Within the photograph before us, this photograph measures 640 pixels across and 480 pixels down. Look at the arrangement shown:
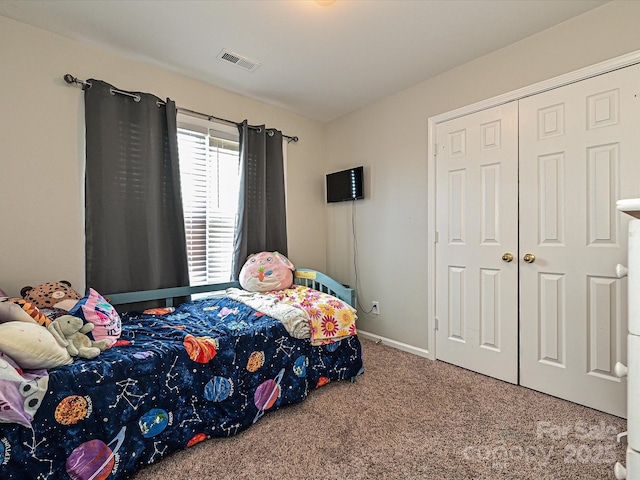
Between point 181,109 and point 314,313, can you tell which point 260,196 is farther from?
point 314,313

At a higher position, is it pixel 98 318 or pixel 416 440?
pixel 98 318

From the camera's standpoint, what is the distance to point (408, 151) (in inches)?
109

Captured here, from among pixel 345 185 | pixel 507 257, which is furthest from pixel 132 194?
pixel 507 257

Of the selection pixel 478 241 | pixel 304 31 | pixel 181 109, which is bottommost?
pixel 478 241

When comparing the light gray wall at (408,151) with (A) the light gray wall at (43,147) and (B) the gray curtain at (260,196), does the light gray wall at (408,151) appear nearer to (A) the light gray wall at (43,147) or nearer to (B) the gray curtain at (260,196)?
(B) the gray curtain at (260,196)

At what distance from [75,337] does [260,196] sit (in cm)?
179

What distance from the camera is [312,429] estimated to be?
1715mm

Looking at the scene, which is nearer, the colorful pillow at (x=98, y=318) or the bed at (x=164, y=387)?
the bed at (x=164, y=387)

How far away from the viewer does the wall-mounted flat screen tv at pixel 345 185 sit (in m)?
3.11

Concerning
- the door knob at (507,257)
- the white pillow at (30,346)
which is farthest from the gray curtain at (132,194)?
the door knob at (507,257)

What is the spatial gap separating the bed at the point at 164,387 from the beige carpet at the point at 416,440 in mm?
112

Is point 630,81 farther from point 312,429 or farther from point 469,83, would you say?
point 312,429

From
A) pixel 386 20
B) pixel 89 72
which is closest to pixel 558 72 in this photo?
pixel 386 20

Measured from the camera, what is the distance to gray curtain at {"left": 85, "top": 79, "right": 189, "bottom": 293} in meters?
2.11
